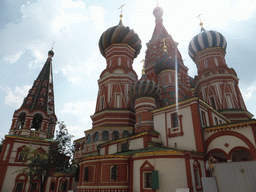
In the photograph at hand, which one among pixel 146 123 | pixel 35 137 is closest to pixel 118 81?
pixel 146 123

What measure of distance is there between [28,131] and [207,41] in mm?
30628

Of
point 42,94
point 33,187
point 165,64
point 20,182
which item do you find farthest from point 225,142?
point 42,94

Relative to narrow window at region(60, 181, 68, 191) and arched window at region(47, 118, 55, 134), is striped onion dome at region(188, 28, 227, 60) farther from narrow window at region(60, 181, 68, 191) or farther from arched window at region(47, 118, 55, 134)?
narrow window at region(60, 181, 68, 191)

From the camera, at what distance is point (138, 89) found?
21922 millimetres

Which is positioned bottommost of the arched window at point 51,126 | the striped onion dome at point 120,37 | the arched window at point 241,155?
the arched window at point 241,155

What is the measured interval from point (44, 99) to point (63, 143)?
11241 millimetres

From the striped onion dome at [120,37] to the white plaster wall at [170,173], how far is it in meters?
21.9

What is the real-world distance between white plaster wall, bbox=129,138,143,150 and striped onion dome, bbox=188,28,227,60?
70.6ft

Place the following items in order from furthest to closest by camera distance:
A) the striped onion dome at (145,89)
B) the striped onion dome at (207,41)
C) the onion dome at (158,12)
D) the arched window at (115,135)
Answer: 1. the onion dome at (158,12)
2. the striped onion dome at (207,41)
3. the arched window at (115,135)
4. the striped onion dome at (145,89)

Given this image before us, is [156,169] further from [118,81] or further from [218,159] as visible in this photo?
[118,81]

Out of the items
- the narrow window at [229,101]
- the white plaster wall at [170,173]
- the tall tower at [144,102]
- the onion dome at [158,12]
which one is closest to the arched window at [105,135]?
the tall tower at [144,102]

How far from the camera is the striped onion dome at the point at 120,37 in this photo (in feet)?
97.6

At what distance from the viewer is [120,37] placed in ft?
97.3

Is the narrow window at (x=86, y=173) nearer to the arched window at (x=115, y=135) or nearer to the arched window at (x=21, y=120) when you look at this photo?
the arched window at (x=115, y=135)
